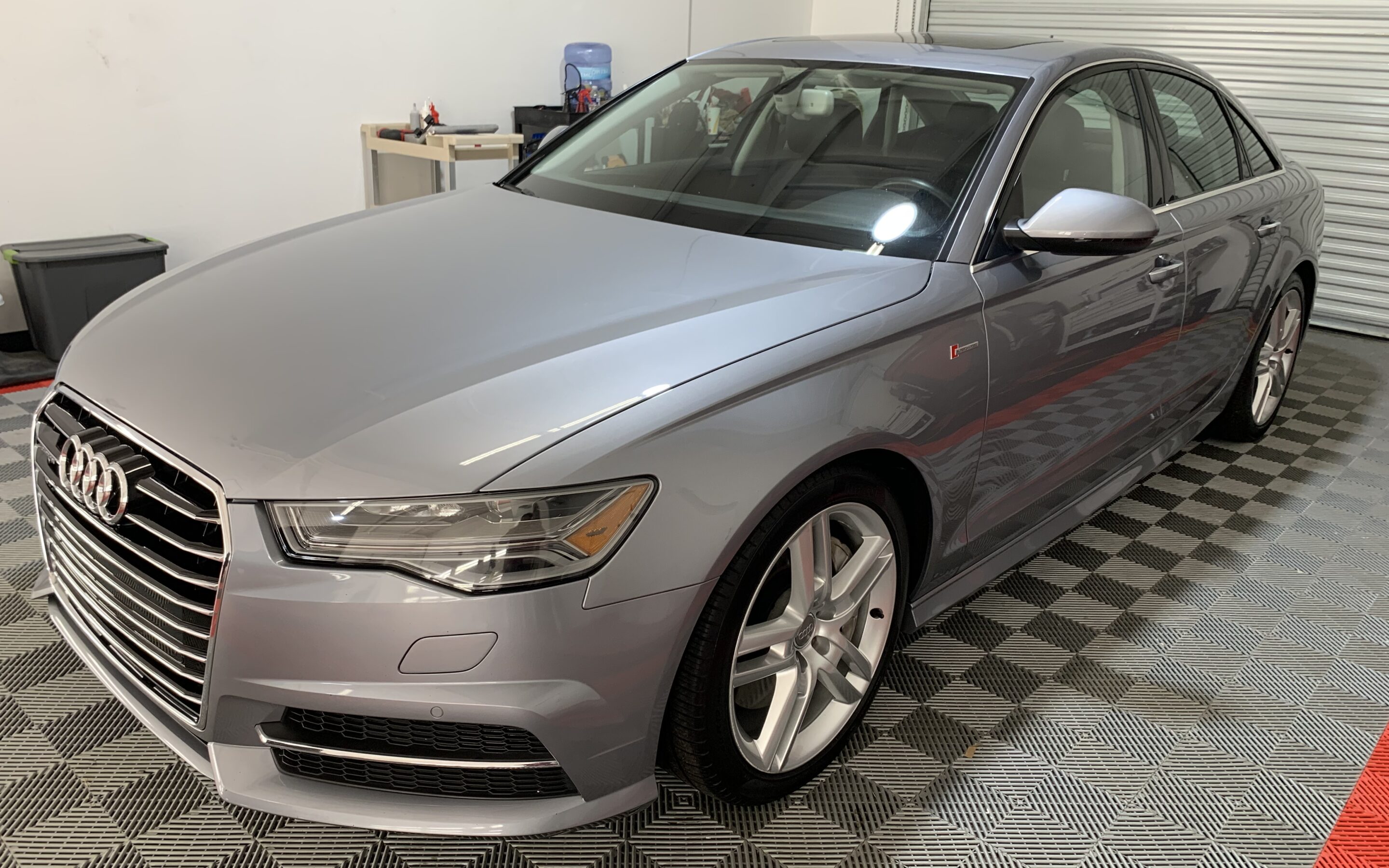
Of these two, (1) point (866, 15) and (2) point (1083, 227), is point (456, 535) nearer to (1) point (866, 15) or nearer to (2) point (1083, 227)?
(2) point (1083, 227)

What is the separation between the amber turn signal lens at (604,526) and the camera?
1.26 m

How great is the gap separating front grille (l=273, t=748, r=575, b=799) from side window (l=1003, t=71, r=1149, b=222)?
1292 millimetres

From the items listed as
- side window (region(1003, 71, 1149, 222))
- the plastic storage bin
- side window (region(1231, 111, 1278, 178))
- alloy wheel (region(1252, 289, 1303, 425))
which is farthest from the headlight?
the plastic storage bin

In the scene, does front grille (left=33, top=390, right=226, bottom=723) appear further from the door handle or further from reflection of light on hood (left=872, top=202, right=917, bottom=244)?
the door handle

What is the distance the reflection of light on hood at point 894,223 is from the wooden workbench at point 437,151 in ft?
9.65

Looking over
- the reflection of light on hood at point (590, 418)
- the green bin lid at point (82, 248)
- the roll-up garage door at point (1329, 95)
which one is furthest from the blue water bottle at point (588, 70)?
the reflection of light on hood at point (590, 418)

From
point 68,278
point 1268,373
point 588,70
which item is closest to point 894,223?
point 1268,373

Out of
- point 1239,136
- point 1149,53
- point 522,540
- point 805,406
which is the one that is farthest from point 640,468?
point 1239,136

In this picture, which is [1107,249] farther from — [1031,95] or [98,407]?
[98,407]

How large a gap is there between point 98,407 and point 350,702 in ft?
2.09

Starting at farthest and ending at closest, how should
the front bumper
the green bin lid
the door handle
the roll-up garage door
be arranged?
the roll-up garage door
the green bin lid
the door handle
the front bumper

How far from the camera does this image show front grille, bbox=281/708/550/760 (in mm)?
1297

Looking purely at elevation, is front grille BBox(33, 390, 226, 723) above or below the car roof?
below

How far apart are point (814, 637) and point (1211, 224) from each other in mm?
1646
